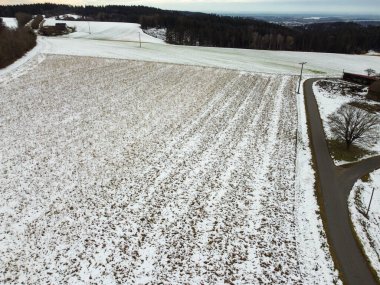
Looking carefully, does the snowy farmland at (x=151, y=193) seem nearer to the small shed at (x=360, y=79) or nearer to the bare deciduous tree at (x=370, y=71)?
the small shed at (x=360, y=79)

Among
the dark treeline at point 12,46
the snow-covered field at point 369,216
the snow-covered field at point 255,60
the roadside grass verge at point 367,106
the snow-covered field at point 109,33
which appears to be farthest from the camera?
Answer: the snow-covered field at point 109,33

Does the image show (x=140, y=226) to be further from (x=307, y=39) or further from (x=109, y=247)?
(x=307, y=39)

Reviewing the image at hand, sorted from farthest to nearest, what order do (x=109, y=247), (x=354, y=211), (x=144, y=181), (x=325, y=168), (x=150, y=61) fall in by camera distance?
(x=150, y=61) < (x=325, y=168) < (x=144, y=181) < (x=354, y=211) < (x=109, y=247)

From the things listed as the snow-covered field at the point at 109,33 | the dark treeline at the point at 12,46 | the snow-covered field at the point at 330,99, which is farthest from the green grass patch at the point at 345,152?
the snow-covered field at the point at 109,33

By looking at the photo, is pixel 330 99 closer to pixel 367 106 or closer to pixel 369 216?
pixel 367 106

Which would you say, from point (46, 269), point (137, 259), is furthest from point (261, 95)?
point (46, 269)
